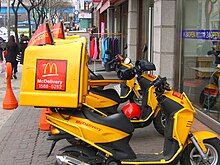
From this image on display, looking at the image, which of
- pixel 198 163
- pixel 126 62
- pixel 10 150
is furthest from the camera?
pixel 126 62

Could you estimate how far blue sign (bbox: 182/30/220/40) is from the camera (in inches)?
285

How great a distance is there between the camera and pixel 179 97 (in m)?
4.77

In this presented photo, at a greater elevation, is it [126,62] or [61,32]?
[61,32]

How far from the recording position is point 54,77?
4.47 metres

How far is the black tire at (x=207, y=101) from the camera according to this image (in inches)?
291

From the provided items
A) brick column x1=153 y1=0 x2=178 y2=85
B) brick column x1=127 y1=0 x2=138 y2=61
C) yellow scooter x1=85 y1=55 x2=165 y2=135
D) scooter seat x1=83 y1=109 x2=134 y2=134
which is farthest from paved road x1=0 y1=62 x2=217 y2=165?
brick column x1=127 y1=0 x2=138 y2=61

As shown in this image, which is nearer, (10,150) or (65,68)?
(65,68)

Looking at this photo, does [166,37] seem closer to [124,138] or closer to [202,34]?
[202,34]

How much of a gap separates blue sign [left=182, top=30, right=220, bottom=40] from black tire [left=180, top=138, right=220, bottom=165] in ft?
9.26

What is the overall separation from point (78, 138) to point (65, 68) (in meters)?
0.73

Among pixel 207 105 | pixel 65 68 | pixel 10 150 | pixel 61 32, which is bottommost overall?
pixel 10 150

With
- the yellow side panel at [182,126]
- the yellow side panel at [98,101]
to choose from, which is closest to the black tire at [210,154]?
the yellow side panel at [182,126]

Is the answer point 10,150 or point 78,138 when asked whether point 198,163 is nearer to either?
point 78,138

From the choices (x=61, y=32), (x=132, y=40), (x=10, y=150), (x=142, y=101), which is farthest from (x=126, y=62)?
(x=132, y=40)
